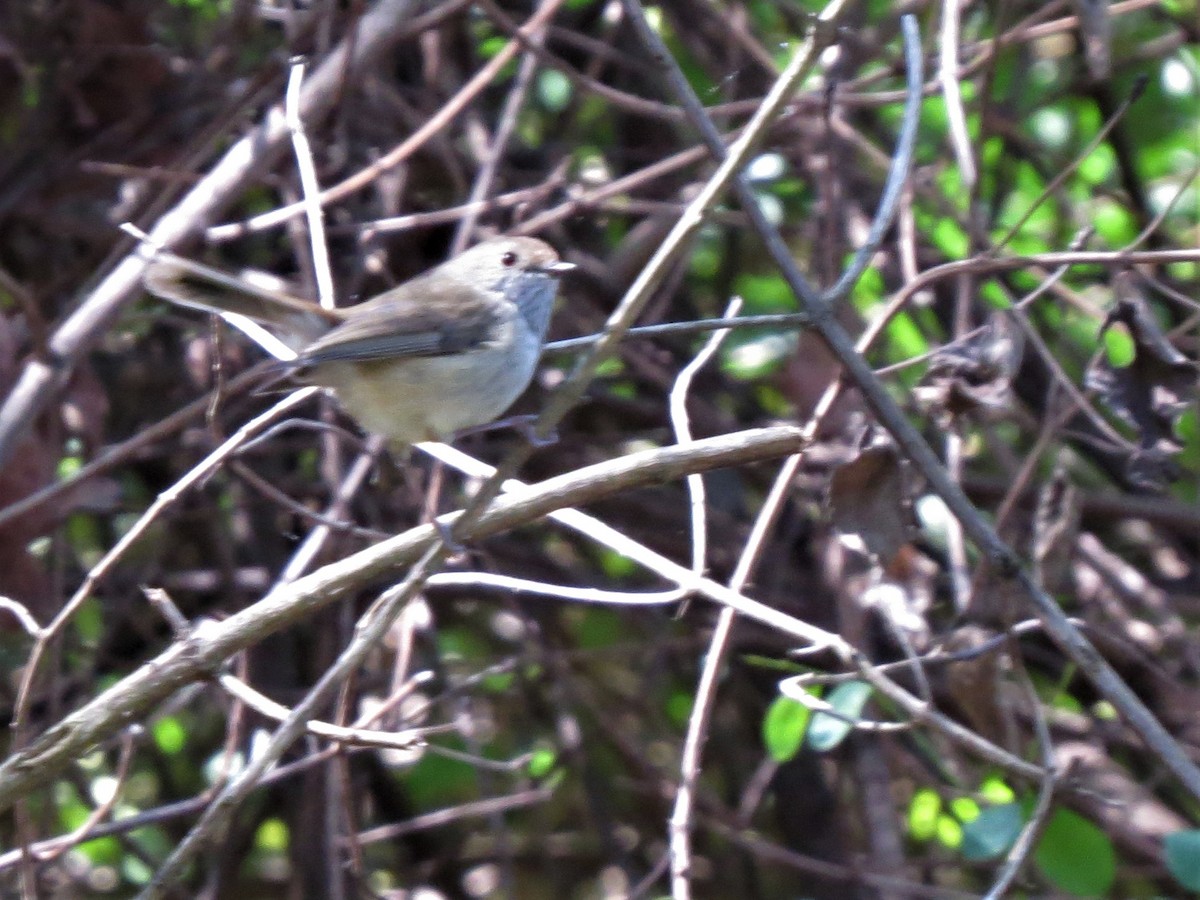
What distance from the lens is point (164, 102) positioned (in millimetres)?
4570

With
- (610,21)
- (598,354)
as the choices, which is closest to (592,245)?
(610,21)

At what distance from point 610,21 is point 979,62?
1.30m

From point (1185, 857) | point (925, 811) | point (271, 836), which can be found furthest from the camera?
point (271, 836)

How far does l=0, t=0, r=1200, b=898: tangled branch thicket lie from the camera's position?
360 cm

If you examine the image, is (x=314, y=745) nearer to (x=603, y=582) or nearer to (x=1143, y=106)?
(x=603, y=582)

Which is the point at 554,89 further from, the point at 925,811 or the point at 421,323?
the point at 925,811

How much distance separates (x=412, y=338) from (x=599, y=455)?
1.13 metres

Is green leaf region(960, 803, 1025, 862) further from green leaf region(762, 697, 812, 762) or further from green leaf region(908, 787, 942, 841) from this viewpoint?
green leaf region(908, 787, 942, 841)

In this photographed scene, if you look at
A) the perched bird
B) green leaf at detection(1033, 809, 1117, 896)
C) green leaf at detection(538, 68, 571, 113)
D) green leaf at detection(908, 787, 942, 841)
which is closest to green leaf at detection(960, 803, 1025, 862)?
green leaf at detection(1033, 809, 1117, 896)

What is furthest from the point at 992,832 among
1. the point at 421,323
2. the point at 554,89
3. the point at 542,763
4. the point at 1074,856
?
the point at 554,89

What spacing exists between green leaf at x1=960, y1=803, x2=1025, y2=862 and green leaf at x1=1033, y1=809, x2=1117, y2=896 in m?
0.16

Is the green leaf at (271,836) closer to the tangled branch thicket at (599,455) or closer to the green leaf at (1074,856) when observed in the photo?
the tangled branch thicket at (599,455)

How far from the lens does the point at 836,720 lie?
3.28m

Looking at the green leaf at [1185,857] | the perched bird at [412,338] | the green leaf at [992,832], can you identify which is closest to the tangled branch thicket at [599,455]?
the green leaf at [992,832]
